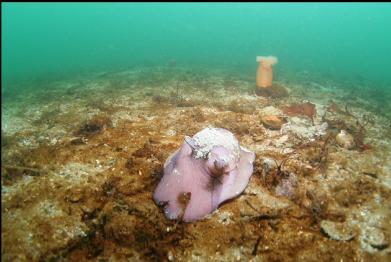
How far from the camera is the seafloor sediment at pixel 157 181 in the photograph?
4.04m

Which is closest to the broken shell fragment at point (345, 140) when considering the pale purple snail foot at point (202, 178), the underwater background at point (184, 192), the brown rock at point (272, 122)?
the underwater background at point (184, 192)

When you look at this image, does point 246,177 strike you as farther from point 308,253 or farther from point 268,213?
point 308,253

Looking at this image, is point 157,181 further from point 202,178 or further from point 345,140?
point 345,140

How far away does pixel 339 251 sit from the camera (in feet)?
13.3

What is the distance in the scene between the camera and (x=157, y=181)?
5.00 metres

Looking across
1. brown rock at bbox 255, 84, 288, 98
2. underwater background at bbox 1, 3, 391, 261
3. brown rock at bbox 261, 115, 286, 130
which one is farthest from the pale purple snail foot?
brown rock at bbox 255, 84, 288, 98

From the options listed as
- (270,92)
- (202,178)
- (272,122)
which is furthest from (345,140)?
(270,92)

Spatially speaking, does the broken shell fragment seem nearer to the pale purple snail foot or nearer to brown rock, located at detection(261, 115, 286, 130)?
brown rock, located at detection(261, 115, 286, 130)

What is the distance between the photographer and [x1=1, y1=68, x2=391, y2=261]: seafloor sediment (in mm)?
4039

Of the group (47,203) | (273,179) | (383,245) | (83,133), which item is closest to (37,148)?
(83,133)

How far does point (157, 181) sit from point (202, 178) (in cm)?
98

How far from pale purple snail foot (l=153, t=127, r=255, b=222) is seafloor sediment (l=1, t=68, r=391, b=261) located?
200 millimetres

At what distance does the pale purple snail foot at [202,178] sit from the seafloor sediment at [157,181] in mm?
200

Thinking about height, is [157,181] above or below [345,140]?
above
